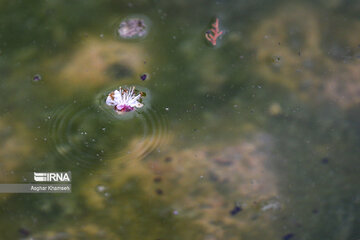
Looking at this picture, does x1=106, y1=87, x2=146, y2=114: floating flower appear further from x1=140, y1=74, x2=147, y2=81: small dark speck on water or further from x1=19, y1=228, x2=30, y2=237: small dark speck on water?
x1=19, y1=228, x2=30, y2=237: small dark speck on water

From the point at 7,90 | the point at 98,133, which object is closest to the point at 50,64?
the point at 7,90

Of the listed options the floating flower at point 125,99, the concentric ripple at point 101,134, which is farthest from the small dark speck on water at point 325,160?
the floating flower at point 125,99

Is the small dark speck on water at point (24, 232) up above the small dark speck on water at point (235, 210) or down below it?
above

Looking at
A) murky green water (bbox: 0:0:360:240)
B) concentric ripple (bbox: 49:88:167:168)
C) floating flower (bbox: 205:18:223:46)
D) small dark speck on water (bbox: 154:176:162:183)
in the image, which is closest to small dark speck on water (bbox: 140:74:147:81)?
murky green water (bbox: 0:0:360:240)

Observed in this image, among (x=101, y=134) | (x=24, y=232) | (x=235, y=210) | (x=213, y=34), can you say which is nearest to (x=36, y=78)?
(x=101, y=134)

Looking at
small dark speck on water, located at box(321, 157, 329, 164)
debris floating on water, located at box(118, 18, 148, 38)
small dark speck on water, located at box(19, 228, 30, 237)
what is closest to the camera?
small dark speck on water, located at box(19, 228, 30, 237)

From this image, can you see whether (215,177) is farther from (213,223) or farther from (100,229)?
(100,229)

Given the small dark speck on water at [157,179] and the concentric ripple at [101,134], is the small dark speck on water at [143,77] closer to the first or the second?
the concentric ripple at [101,134]
